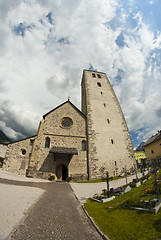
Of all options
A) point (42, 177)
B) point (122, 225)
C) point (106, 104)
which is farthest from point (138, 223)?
point (106, 104)

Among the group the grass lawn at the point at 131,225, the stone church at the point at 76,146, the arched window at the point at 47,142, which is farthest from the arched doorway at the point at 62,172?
the grass lawn at the point at 131,225

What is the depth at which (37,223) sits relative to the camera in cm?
415

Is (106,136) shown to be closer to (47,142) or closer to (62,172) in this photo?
(62,172)

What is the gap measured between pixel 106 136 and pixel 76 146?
5648 millimetres

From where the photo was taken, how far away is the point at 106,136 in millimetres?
19906

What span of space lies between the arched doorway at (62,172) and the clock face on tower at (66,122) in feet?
22.1

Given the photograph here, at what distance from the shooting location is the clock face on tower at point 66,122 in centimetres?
2041

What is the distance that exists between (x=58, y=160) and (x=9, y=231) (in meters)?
14.2

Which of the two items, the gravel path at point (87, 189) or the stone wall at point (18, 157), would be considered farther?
the stone wall at point (18, 157)

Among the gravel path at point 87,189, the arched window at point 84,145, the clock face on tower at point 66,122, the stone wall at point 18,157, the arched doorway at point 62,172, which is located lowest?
the gravel path at point 87,189

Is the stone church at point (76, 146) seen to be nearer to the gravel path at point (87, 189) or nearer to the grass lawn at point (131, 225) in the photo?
the gravel path at point (87, 189)

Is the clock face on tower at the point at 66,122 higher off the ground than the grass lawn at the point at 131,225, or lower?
higher

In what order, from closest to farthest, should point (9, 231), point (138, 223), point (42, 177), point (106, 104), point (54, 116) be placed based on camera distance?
point (9, 231)
point (138, 223)
point (42, 177)
point (54, 116)
point (106, 104)

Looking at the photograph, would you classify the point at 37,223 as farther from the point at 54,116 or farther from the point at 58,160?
the point at 54,116
